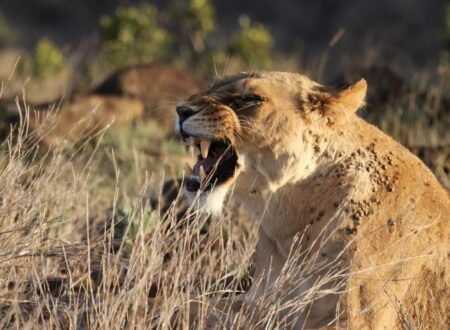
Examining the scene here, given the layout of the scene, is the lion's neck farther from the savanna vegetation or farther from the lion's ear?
the savanna vegetation

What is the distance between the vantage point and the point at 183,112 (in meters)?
4.59

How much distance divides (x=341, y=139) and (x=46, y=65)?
1004 cm

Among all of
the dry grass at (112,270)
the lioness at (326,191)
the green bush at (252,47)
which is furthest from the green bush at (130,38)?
the lioness at (326,191)

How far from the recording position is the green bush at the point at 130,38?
1408cm

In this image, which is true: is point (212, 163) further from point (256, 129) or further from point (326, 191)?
point (326, 191)

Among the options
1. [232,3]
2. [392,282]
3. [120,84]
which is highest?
[392,282]

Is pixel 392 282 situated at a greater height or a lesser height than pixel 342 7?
greater

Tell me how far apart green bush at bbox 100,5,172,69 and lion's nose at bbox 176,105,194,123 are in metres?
9.53

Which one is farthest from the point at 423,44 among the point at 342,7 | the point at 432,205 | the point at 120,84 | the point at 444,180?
the point at 432,205

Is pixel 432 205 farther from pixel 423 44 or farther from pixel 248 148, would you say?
pixel 423 44

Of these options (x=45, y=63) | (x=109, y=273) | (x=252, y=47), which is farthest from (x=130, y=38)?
(x=109, y=273)

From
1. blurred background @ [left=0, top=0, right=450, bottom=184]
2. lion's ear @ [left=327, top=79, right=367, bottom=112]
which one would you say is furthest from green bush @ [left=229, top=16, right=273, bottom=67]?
lion's ear @ [left=327, top=79, right=367, bottom=112]

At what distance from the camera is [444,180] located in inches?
261

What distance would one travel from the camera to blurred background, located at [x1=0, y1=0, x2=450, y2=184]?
967cm
